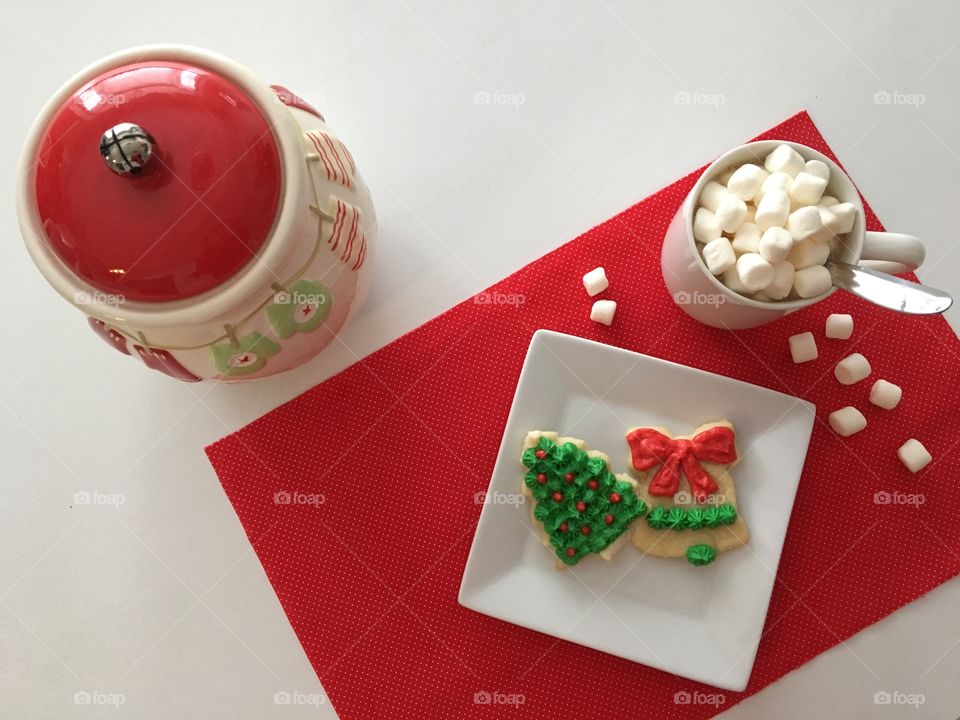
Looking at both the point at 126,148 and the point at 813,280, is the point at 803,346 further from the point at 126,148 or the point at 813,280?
the point at 126,148

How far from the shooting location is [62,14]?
898mm

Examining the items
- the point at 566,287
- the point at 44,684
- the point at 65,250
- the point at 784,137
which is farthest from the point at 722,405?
the point at 44,684

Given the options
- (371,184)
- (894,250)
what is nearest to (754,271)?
(894,250)

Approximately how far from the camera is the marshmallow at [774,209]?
2.19 feet

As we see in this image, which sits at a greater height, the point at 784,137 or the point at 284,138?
the point at 284,138

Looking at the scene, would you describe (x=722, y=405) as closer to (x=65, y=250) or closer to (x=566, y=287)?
(x=566, y=287)

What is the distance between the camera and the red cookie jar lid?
1.56 feet

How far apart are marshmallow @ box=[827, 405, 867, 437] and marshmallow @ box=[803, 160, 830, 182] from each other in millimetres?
289

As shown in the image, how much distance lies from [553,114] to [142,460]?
67 cm
